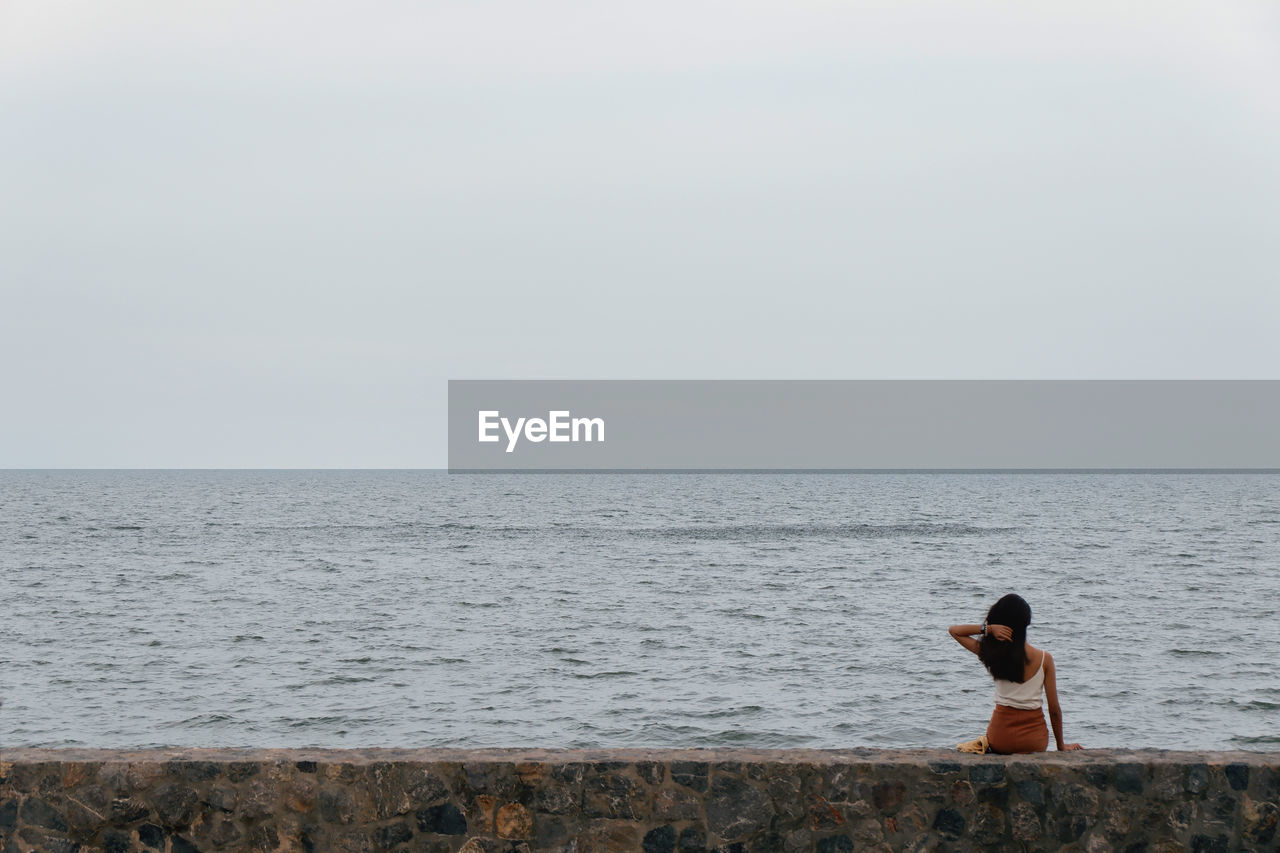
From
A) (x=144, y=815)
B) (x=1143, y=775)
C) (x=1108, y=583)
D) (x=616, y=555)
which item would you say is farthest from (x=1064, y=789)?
(x=616, y=555)

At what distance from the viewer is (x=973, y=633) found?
6934 millimetres

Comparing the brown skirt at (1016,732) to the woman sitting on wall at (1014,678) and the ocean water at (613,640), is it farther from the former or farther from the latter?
the ocean water at (613,640)

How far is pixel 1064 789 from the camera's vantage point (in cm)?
602

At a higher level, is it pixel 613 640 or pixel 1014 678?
pixel 1014 678

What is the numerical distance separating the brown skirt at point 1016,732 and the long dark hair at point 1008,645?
0.61ft

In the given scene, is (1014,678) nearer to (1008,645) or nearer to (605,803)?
(1008,645)

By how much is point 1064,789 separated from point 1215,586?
132ft

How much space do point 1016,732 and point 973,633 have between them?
70cm

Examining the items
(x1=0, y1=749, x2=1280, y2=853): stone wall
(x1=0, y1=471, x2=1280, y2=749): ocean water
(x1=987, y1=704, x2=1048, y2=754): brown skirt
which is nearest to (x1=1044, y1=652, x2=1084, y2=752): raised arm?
(x1=987, y1=704, x2=1048, y2=754): brown skirt

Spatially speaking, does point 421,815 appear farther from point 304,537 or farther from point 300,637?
point 304,537

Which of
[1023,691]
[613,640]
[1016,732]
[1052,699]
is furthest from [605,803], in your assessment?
[613,640]

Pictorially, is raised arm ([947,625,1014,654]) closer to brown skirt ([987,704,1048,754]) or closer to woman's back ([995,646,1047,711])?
woman's back ([995,646,1047,711])

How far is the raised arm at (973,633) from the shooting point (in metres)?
6.43

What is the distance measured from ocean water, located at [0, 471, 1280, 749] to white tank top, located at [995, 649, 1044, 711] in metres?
11.4
